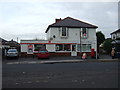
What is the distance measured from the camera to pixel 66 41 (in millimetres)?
33031

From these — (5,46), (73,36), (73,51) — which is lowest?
(73,51)

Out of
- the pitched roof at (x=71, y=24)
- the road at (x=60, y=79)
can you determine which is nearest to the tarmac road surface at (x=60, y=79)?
the road at (x=60, y=79)

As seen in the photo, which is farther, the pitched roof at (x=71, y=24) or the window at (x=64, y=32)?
the pitched roof at (x=71, y=24)

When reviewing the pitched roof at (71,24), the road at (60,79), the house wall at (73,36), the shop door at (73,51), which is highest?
the pitched roof at (71,24)

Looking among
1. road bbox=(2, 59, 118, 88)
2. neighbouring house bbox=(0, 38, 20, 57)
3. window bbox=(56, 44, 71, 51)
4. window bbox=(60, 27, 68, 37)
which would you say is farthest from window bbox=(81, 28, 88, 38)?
road bbox=(2, 59, 118, 88)

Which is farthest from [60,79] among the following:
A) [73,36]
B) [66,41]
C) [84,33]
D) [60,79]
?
[84,33]

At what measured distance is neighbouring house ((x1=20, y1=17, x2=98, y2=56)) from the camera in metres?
31.5

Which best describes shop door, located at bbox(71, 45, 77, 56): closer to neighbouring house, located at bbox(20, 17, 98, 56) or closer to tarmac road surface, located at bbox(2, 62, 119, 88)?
neighbouring house, located at bbox(20, 17, 98, 56)

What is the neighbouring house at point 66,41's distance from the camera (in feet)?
103

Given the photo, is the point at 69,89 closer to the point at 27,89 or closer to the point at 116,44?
the point at 27,89

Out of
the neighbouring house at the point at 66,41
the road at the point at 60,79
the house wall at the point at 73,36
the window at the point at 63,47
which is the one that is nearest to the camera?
the road at the point at 60,79

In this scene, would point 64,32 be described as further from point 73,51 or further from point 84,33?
point 73,51

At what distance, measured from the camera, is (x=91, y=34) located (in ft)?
113

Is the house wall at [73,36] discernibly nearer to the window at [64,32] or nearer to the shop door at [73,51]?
the window at [64,32]
